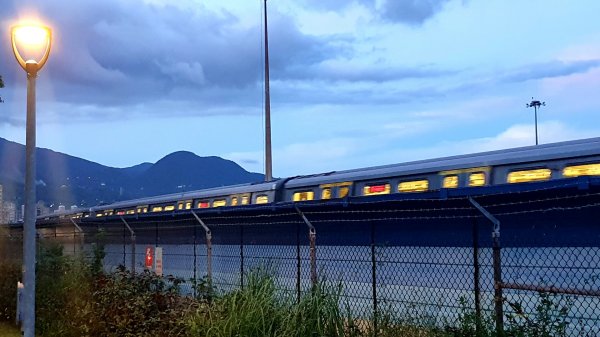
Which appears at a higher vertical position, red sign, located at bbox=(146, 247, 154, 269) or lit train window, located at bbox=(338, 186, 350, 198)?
lit train window, located at bbox=(338, 186, 350, 198)

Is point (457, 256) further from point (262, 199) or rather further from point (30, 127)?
point (262, 199)

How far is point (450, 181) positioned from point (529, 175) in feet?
5.29

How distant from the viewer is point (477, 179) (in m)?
12.3

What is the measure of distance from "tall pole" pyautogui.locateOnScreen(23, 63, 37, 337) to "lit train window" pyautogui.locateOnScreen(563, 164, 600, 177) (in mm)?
7437

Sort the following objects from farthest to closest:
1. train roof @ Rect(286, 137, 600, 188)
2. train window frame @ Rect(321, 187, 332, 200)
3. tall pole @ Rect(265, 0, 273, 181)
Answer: tall pole @ Rect(265, 0, 273, 181) → train window frame @ Rect(321, 187, 332, 200) → train roof @ Rect(286, 137, 600, 188)

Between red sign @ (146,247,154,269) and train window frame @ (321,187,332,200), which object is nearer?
red sign @ (146,247,154,269)

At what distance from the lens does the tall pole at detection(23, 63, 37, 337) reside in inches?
377

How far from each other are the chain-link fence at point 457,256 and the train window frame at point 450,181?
115 inches

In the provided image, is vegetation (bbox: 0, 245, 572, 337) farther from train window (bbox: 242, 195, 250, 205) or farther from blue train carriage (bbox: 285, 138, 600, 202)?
train window (bbox: 242, 195, 250, 205)

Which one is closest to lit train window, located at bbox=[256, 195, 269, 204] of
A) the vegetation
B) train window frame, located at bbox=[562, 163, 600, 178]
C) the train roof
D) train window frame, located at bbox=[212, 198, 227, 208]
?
train window frame, located at bbox=[212, 198, 227, 208]

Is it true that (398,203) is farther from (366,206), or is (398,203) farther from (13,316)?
(13,316)

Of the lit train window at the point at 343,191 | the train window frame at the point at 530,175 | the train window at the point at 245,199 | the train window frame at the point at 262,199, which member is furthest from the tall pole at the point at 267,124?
the train window frame at the point at 530,175

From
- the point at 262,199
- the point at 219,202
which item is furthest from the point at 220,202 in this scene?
the point at 262,199

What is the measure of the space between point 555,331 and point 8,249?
16422 mm
